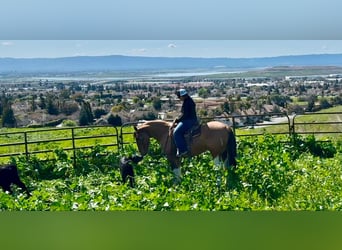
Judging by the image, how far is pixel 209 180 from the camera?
6.36m

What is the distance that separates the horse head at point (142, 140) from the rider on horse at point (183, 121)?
240mm

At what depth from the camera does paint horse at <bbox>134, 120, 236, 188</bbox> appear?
6383 millimetres

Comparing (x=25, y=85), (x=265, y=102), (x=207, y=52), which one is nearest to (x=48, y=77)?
(x=25, y=85)

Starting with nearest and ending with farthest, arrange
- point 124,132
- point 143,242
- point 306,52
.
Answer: point 143,242 → point 306,52 → point 124,132

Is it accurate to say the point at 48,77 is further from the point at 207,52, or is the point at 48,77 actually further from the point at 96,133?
the point at 207,52

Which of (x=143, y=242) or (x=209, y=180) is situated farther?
(x=209, y=180)

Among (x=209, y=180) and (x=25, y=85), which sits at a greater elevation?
(x=25, y=85)

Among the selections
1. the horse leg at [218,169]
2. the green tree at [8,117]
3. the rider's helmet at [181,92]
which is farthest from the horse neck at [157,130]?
the green tree at [8,117]

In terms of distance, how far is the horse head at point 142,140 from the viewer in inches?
252

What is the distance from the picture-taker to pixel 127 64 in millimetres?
6215

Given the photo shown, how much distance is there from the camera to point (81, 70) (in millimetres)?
6211

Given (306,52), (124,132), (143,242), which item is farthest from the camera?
(124,132)

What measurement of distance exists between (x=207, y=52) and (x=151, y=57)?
0.46 metres

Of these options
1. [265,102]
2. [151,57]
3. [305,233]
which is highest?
[151,57]
